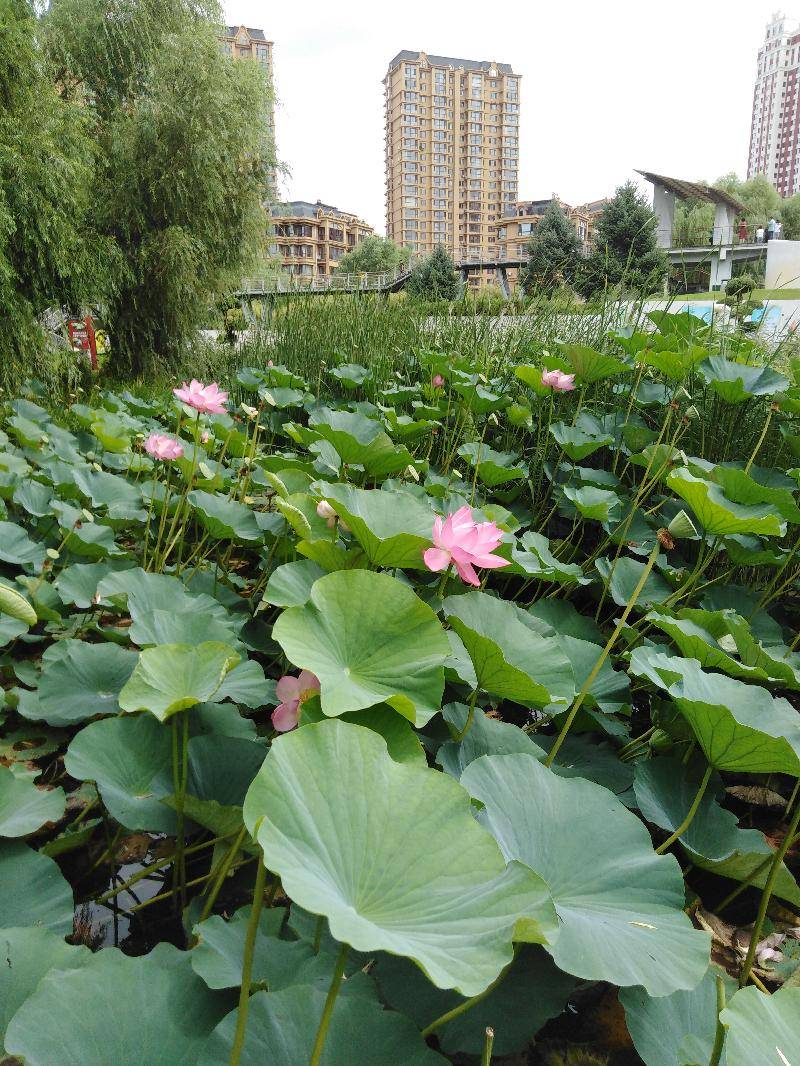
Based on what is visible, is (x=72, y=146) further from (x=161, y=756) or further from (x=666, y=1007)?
(x=666, y=1007)

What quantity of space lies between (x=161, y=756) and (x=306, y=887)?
0.48 metres

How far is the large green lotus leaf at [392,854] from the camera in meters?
0.45

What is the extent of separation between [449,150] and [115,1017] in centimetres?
10450

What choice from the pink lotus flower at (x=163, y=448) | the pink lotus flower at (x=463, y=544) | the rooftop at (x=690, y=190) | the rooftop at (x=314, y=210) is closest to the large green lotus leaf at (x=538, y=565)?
the pink lotus flower at (x=463, y=544)

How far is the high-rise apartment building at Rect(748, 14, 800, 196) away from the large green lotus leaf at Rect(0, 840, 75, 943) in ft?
368

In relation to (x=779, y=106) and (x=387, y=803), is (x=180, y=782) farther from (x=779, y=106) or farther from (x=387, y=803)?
(x=779, y=106)

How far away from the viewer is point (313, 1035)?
1.64 feet

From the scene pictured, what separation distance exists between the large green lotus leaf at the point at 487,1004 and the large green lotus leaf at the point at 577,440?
1.48 meters

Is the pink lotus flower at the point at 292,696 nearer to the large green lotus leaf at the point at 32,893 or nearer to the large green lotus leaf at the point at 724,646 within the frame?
the large green lotus leaf at the point at 32,893

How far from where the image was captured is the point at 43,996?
0.48 m

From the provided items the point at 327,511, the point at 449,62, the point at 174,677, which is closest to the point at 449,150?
the point at 449,62

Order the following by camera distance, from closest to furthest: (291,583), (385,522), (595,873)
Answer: (595,873) < (291,583) < (385,522)

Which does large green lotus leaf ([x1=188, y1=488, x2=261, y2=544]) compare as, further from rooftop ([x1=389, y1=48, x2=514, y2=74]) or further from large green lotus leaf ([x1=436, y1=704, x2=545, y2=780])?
rooftop ([x1=389, y1=48, x2=514, y2=74])

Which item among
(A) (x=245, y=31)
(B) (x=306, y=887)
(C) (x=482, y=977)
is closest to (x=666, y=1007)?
(C) (x=482, y=977)
